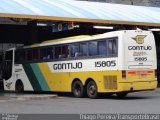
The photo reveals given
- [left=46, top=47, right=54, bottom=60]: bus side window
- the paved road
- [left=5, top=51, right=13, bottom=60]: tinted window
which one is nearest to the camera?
the paved road

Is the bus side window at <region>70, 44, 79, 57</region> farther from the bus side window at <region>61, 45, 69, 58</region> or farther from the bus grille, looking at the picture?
the bus grille

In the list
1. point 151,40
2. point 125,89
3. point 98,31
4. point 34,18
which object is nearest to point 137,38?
point 151,40

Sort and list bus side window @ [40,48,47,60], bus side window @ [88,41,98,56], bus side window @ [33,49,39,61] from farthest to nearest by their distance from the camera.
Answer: bus side window @ [33,49,39,61], bus side window @ [40,48,47,60], bus side window @ [88,41,98,56]

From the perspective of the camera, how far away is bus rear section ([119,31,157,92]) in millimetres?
22017

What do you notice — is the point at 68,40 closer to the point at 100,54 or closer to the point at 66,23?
the point at 100,54

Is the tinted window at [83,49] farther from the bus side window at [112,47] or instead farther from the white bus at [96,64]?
the bus side window at [112,47]

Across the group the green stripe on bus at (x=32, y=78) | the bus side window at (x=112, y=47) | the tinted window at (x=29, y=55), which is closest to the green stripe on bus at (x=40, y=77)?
the green stripe on bus at (x=32, y=78)

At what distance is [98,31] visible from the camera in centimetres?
3953

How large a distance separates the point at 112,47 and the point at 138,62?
1409 mm

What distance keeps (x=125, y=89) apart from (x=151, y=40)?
2.88m

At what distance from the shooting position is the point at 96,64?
75.6 feet

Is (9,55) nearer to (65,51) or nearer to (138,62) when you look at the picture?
(65,51)

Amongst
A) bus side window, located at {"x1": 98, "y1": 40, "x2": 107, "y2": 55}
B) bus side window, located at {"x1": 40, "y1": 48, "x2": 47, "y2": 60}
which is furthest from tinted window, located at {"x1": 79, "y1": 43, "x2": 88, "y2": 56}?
bus side window, located at {"x1": 40, "y1": 48, "x2": 47, "y2": 60}

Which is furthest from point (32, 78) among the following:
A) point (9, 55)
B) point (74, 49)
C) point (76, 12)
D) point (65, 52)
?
point (76, 12)
